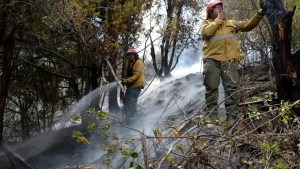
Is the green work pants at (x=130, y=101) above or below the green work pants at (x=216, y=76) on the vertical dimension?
below

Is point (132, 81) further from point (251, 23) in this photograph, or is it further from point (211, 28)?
point (251, 23)

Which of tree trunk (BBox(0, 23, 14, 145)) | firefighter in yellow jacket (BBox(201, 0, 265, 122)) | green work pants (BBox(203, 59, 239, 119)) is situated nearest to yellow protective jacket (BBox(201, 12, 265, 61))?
firefighter in yellow jacket (BBox(201, 0, 265, 122))

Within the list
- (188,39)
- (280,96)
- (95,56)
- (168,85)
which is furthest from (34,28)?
(188,39)

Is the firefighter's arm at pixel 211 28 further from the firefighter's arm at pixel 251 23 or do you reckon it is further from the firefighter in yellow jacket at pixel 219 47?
the firefighter's arm at pixel 251 23

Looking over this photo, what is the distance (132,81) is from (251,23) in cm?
349

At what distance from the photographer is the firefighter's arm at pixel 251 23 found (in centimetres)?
564

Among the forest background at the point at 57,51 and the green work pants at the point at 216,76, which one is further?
the forest background at the point at 57,51

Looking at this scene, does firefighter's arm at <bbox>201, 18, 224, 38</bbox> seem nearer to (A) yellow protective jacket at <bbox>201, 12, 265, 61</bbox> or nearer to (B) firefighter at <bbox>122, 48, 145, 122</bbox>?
(A) yellow protective jacket at <bbox>201, 12, 265, 61</bbox>

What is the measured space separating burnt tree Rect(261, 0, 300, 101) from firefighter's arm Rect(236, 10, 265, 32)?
0.22 metres

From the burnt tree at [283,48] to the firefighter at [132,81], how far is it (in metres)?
3.38

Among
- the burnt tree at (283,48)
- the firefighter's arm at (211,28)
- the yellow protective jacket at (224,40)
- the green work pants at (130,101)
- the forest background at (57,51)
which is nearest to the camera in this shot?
the firefighter's arm at (211,28)

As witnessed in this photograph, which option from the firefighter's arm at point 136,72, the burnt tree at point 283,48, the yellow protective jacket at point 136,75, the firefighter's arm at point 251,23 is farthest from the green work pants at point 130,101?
the burnt tree at point 283,48

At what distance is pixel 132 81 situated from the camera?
8531 millimetres

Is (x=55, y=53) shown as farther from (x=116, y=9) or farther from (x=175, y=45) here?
(x=175, y=45)
